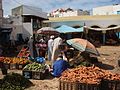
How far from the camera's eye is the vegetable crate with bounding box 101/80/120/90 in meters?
9.15

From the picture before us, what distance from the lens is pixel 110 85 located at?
9.19 meters

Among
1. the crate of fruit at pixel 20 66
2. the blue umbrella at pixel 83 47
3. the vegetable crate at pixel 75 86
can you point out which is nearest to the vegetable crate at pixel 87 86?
the vegetable crate at pixel 75 86

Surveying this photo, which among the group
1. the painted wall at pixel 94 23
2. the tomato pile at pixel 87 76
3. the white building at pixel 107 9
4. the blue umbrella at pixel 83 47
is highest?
the white building at pixel 107 9

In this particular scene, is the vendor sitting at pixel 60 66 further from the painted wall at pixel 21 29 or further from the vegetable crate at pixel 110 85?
the painted wall at pixel 21 29

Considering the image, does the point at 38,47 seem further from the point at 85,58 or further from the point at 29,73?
the point at 29,73

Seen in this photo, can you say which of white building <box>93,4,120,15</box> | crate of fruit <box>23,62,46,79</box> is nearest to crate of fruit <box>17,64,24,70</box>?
crate of fruit <box>23,62,46,79</box>

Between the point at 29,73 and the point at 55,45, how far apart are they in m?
2.61

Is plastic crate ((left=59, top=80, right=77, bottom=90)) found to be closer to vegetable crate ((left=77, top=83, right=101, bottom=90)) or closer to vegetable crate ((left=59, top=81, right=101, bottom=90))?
vegetable crate ((left=59, top=81, right=101, bottom=90))

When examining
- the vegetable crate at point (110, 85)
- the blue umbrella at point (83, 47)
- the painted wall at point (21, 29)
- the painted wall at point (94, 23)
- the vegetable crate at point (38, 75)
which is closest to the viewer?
the vegetable crate at point (110, 85)

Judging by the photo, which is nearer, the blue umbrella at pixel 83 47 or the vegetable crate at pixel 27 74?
the vegetable crate at pixel 27 74

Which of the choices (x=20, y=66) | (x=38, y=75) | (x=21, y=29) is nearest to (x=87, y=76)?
(x=38, y=75)

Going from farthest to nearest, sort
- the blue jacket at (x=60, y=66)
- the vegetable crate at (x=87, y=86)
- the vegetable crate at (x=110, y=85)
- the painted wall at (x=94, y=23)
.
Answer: the painted wall at (x=94, y=23)
the blue jacket at (x=60, y=66)
the vegetable crate at (x=110, y=85)
the vegetable crate at (x=87, y=86)

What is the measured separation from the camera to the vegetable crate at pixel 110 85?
9148 mm

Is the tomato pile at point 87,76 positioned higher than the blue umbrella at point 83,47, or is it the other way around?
the blue umbrella at point 83,47
